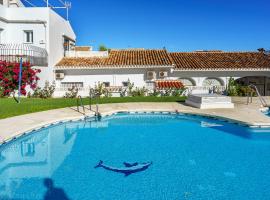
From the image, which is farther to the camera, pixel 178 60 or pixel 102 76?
pixel 178 60

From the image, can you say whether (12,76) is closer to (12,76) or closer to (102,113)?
(12,76)

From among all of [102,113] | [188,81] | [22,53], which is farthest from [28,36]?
[188,81]

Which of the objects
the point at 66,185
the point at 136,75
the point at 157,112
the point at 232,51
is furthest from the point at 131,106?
the point at 232,51

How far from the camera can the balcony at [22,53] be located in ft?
79.0

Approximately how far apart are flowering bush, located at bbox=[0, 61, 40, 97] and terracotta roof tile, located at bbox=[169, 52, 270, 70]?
1514 cm

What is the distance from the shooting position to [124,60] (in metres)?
29.9

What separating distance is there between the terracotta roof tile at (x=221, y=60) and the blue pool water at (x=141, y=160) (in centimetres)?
1425

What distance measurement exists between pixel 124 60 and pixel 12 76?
12.1 m

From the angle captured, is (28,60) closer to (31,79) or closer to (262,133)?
(31,79)

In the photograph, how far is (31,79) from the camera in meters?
24.0

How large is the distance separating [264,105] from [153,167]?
14.7m

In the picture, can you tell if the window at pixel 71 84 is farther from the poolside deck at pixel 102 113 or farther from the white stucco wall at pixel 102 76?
the poolside deck at pixel 102 113

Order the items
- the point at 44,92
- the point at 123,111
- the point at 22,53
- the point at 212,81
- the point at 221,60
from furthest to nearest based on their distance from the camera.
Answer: the point at 221,60 → the point at 212,81 → the point at 44,92 → the point at 22,53 → the point at 123,111

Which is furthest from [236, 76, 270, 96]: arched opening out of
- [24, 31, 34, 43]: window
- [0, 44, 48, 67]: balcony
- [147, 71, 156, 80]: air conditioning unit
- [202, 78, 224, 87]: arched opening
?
[24, 31, 34, 43]: window
